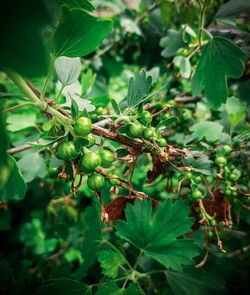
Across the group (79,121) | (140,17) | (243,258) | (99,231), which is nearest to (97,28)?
(79,121)

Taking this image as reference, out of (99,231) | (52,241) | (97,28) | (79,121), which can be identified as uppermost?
(97,28)

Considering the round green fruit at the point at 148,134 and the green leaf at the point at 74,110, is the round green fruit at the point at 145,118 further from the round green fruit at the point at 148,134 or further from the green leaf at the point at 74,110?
the green leaf at the point at 74,110

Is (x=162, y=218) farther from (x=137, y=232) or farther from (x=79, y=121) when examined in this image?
(x=79, y=121)

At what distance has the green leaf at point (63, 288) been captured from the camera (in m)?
0.85

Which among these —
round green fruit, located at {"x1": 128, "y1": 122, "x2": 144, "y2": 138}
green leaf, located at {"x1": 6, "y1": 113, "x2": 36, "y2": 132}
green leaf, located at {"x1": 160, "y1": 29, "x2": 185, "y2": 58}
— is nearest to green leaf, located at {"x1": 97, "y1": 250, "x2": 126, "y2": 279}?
round green fruit, located at {"x1": 128, "y1": 122, "x2": 144, "y2": 138}

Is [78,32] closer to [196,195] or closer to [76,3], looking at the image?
Result: [76,3]

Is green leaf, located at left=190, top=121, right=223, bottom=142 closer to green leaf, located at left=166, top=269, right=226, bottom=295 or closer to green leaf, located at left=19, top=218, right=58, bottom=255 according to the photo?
green leaf, located at left=166, top=269, right=226, bottom=295

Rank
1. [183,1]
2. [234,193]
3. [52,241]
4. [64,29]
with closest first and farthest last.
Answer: [64,29], [234,193], [183,1], [52,241]

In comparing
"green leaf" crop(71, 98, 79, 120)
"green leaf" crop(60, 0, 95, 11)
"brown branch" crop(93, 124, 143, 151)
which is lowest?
"brown branch" crop(93, 124, 143, 151)

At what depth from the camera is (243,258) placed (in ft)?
4.37

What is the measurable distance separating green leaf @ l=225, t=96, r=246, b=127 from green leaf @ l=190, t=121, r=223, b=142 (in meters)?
0.07

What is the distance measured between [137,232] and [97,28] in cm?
60

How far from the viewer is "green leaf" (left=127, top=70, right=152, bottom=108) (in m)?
0.65

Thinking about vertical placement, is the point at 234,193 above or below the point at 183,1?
below
